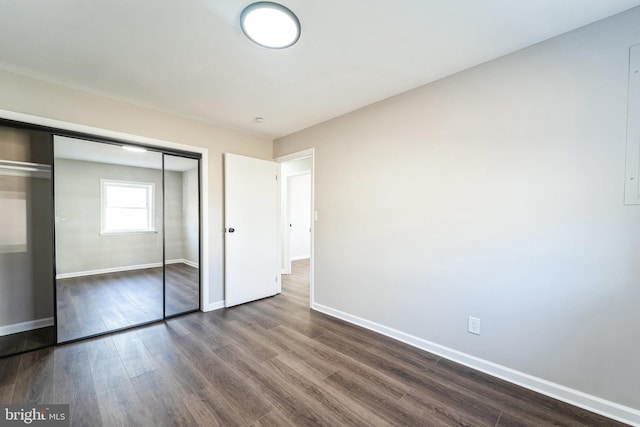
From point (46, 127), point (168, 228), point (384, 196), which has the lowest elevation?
point (168, 228)

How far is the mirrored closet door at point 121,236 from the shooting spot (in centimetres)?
257

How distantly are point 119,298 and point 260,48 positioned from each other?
3.46 meters

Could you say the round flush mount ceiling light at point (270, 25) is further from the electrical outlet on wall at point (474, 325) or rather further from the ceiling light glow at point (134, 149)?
the electrical outlet on wall at point (474, 325)

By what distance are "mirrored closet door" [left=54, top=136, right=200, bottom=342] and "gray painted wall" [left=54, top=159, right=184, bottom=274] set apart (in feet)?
0.03

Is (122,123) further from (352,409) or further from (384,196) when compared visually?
(352,409)

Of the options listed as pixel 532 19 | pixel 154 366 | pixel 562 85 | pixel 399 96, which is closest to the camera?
pixel 532 19

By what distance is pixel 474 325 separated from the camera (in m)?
2.04

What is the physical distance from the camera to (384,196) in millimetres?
2633

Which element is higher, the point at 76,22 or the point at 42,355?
the point at 76,22

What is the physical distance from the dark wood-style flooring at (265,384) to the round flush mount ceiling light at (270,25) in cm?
245

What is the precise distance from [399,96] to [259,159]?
7.14 ft

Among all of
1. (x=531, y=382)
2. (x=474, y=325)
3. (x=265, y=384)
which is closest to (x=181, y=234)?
(x=265, y=384)

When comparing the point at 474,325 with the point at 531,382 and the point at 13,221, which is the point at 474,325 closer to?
the point at 531,382

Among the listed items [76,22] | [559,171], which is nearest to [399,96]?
[559,171]
